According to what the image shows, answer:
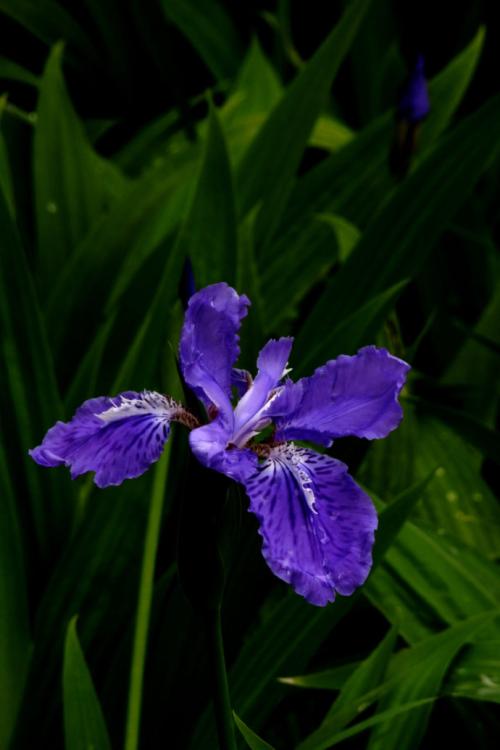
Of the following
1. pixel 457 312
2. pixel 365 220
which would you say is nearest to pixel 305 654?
pixel 365 220

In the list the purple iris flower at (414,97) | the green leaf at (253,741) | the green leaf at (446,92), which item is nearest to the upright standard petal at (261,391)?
the green leaf at (253,741)

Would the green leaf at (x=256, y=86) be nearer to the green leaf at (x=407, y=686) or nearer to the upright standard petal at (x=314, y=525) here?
the green leaf at (x=407, y=686)

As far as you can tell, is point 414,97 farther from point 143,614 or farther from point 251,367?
point 143,614

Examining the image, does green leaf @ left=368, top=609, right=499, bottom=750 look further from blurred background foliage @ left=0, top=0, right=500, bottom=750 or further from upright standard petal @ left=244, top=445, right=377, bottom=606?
upright standard petal @ left=244, top=445, right=377, bottom=606

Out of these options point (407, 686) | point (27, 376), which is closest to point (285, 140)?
point (27, 376)

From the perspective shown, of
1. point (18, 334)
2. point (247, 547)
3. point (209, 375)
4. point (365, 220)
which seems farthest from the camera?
point (365, 220)

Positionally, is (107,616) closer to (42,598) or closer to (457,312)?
(42,598)
